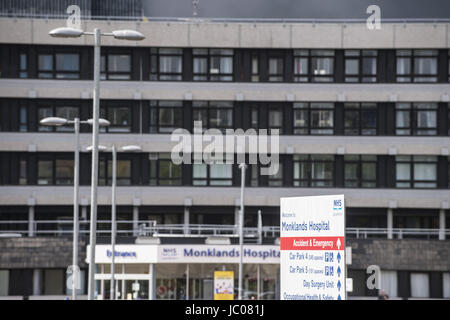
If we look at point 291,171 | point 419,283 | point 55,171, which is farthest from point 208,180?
point 419,283

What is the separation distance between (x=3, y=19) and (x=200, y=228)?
17.7 meters

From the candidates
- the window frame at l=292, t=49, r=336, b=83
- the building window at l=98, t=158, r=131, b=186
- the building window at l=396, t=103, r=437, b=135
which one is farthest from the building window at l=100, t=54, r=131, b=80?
the building window at l=396, t=103, r=437, b=135

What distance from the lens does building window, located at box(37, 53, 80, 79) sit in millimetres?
60875

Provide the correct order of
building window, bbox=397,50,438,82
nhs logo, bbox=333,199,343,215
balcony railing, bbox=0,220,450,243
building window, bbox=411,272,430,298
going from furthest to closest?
1. building window, bbox=397,50,438,82
2. building window, bbox=411,272,430,298
3. balcony railing, bbox=0,220,450,243
4. nhs logo, bbox=333,199,343,215

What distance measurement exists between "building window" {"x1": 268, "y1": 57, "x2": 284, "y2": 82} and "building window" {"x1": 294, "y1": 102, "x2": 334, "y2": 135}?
208 centimetres

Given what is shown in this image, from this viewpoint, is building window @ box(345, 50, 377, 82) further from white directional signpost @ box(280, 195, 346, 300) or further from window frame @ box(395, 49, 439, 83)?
white directional signpost @ box(280, 195, 346, 300)

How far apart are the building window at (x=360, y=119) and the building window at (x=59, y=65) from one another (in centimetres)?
1731

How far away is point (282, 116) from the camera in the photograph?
61500 millimetres

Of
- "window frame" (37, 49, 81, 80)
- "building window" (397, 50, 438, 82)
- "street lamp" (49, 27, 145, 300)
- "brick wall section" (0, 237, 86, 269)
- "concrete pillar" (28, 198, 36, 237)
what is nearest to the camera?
"street lamp" (49, 27, 145, 300)

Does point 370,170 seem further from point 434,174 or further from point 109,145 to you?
point 109,145

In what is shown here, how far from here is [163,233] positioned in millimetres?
61656

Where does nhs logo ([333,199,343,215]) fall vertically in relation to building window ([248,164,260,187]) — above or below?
above

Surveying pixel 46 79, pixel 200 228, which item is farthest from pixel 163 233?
pixel 46 79

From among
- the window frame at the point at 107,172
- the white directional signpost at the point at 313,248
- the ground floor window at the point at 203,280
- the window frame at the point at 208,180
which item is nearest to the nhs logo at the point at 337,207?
the white directional signpost at the point at 313,248
